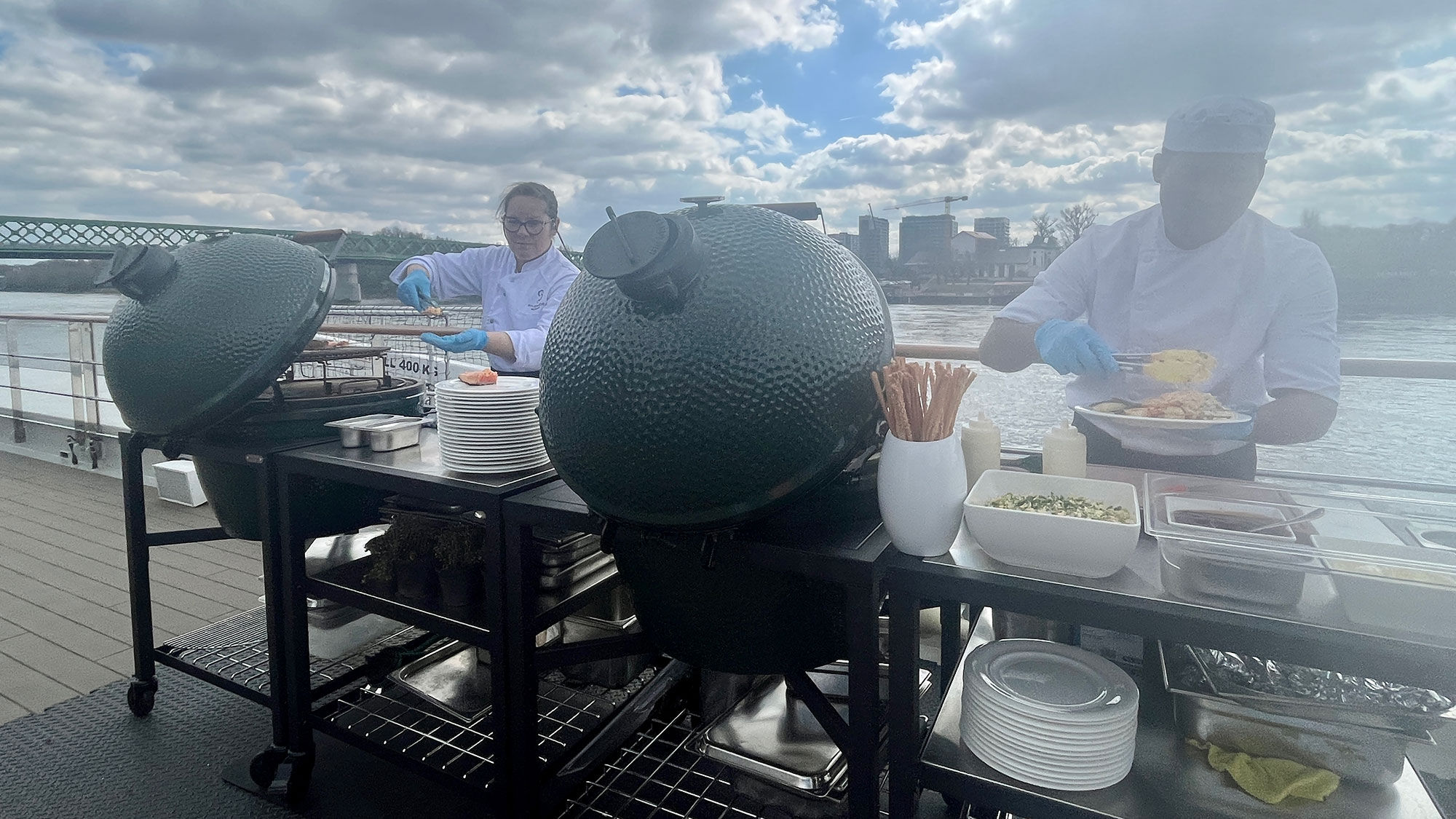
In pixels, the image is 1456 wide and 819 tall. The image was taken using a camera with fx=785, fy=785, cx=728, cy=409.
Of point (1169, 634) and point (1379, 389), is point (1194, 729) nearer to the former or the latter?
point (1169, 634)

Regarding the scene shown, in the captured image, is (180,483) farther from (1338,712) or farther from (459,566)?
(1338,712)

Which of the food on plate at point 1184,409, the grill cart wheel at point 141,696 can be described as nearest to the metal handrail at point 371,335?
the food on plate at point 1184,409

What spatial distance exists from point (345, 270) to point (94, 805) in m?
1.69

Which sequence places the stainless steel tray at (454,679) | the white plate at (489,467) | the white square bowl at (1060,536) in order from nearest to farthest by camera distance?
the white square bowl at (1060,536)
the white plate at (489,467)
the stainless steel tray at (454,679)

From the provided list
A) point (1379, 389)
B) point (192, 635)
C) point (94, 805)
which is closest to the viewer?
point (94, 805)

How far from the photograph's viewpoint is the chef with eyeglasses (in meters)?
3.36

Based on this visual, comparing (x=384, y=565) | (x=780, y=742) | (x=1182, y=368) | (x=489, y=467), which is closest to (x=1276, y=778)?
(x=1182, y=368)

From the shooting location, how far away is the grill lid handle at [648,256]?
4.07ft

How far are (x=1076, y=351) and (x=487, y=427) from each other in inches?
55.9

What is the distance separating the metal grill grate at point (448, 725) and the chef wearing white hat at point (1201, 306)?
5.35ft

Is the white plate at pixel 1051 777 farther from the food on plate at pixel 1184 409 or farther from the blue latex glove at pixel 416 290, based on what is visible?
the blue latex glove at pixel 416 290

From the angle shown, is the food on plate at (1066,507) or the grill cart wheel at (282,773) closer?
the food on plate at (1066,507)

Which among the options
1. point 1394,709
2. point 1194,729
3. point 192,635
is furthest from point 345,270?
point 1394,709

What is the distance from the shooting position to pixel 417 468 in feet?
6.42
